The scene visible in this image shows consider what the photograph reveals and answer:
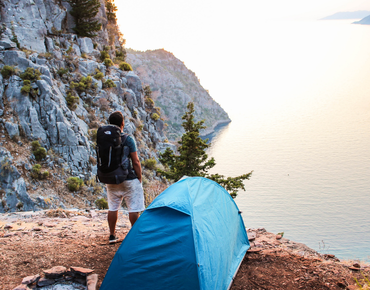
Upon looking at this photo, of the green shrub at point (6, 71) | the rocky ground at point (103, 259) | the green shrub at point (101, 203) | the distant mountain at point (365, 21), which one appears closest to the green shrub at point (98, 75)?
the green shrub at point (6, 71)

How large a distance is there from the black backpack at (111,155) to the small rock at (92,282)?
1556mm

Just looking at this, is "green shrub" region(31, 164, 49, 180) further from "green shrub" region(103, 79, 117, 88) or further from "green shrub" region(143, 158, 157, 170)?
"green shrub" region(103, 79, 117, 88)

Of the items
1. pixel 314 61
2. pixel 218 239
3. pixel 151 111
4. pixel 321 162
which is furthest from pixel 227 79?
pixel 218 239

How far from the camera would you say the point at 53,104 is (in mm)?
17719

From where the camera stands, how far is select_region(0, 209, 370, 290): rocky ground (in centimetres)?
458

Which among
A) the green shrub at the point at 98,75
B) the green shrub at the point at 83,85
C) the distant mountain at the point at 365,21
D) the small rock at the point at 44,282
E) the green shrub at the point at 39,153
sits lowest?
the small rock at the point at 44,282

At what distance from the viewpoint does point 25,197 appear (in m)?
13.5

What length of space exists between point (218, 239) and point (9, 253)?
4.01m

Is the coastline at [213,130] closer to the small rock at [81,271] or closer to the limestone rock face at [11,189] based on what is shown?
the limestone rock face at [11,189]

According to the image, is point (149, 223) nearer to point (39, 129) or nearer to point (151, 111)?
point (39, 129)

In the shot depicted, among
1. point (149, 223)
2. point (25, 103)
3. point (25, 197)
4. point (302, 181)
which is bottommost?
point (302, 181)

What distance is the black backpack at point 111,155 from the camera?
4.88m

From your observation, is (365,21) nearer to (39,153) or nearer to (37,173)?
(39,153)

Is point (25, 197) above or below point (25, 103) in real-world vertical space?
below
